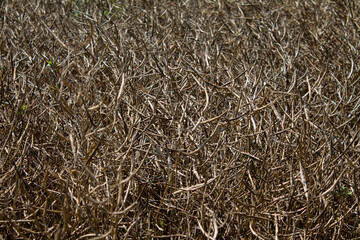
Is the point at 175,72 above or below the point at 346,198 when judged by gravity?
above

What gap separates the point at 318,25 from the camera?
2438mm

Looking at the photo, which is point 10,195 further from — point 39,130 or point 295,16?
point 295,16

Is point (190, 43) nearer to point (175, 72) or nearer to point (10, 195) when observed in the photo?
point (175, 72)

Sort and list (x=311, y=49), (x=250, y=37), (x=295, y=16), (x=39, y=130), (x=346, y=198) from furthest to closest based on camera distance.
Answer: (x=295, y=16) → (x=250, y=37) → (x=311, y=49) → (x=39, y=130) → (x=346, y=198)

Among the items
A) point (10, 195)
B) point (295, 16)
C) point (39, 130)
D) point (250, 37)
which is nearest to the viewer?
point (10, 195)

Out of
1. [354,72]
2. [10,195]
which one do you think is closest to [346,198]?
[354,72]

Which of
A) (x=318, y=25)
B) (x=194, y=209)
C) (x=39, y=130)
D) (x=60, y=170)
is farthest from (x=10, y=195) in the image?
(x=318, y=25)

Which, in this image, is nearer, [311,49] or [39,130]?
[39,130]

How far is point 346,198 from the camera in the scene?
144cm

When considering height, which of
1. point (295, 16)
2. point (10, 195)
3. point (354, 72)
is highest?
point (10, 195)

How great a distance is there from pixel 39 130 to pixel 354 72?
1.31 m

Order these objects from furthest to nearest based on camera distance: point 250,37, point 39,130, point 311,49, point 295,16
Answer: point 295,16 → point 250,37 → point 311,49 → point 39,130

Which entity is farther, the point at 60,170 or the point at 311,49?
the point at 311,49

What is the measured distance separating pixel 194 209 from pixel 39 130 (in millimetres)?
630
